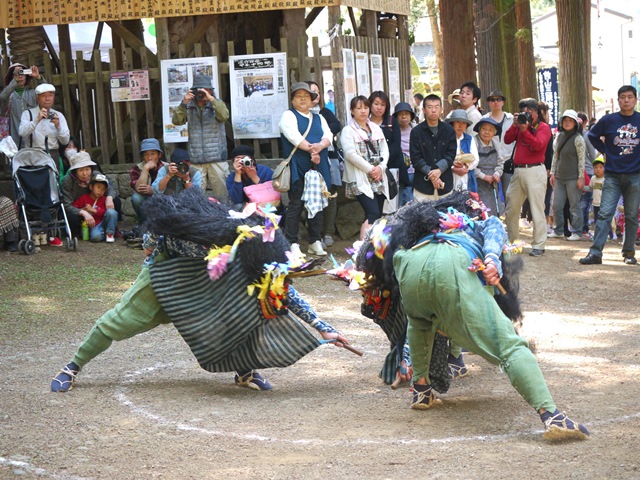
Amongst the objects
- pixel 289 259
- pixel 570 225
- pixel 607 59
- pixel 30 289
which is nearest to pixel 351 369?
pixel 289 259

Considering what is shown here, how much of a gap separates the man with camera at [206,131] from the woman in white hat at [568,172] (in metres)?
4.72

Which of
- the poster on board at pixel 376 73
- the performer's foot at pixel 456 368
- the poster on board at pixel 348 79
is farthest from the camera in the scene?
the poster on board at pixel 376 73

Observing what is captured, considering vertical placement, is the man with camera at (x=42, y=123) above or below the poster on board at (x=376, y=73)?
below

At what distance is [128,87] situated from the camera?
44.4 ft

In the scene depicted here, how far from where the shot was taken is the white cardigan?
11945 millimetres

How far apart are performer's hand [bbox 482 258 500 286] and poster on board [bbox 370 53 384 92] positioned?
8985 mm

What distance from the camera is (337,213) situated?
13422 mm

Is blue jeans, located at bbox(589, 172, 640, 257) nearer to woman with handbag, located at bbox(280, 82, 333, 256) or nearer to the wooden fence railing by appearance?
woman with handbag, located at bbox(280, 82, 333, 256)

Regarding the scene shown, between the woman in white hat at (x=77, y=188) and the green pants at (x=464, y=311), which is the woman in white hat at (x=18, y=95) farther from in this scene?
the green pants at (x=464, y=311)

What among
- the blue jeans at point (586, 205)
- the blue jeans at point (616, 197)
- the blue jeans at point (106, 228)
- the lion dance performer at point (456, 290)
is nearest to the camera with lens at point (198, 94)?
the blue jeans at point (106, 228)

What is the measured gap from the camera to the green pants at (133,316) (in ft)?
21.6

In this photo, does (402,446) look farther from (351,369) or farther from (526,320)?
(526,320)

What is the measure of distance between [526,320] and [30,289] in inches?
200

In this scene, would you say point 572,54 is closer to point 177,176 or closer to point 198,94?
point 198,94
